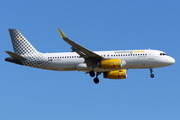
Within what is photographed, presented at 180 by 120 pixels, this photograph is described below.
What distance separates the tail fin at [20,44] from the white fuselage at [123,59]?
161 inches

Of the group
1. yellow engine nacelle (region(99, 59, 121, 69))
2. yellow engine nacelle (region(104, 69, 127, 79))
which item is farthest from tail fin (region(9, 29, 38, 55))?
yellow engine nacelle (region(104, 69, 127, 79))

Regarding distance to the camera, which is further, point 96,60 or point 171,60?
point 171,60

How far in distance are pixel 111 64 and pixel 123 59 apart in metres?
2.46

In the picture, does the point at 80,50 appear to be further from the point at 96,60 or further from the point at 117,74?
the point at 117,74

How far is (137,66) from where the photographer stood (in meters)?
56.6

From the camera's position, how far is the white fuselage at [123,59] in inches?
2228

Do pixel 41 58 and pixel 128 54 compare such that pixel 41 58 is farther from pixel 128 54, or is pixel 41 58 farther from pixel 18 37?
pixel 128 54

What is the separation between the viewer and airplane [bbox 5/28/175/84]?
5578 cm

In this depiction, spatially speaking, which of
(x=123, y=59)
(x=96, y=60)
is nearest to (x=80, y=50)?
(x=96, y=60)

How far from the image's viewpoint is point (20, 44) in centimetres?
6259

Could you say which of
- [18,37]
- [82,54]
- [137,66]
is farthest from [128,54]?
[18,37]

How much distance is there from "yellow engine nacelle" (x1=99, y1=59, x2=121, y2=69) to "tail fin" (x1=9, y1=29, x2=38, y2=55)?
1199 centimetres

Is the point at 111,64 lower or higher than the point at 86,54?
lower

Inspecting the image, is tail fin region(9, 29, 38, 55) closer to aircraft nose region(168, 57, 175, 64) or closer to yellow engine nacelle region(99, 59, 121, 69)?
yellow engine nacelle region(99, 59, 121, 69)
